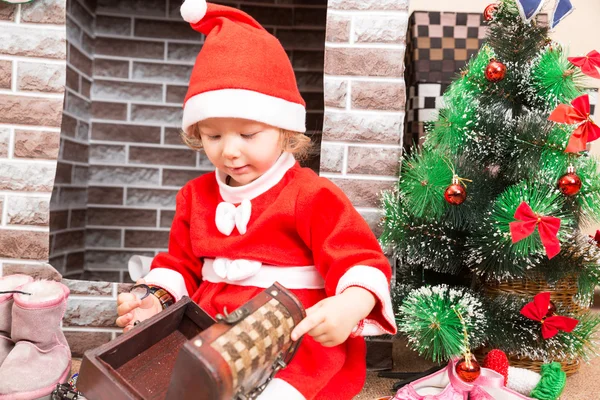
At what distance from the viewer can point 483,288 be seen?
1.27 m

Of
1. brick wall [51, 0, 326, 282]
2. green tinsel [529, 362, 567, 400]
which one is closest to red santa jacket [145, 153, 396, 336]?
green tinsel [529, 362, 567, 400]

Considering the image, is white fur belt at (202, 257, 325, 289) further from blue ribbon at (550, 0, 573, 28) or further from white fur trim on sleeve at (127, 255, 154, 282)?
blue ribbon at (550, 0, 573, 28)

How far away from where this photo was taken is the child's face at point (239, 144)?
89 cm

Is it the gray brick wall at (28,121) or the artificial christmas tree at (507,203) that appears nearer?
the artificial christmas tree at (507,203)

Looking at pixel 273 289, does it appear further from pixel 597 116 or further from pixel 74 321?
pixel 597 116

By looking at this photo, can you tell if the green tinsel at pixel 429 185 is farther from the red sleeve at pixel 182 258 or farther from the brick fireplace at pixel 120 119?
the red sleeve at pixel 182 258

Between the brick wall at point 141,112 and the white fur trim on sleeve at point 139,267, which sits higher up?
the brick wall at point 141,112

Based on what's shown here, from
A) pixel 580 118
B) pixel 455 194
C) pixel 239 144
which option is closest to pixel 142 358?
pixel 239 144

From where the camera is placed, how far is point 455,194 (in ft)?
3.63

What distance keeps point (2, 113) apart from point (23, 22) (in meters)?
0.23

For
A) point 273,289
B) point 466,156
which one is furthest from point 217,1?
point 273,289

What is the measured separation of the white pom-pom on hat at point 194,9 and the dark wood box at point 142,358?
515 mm

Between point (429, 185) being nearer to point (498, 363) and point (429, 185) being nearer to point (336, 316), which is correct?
point (498, 363)

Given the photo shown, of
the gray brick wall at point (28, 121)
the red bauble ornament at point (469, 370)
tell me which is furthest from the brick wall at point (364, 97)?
the gray brick wall at point (28, 121)
